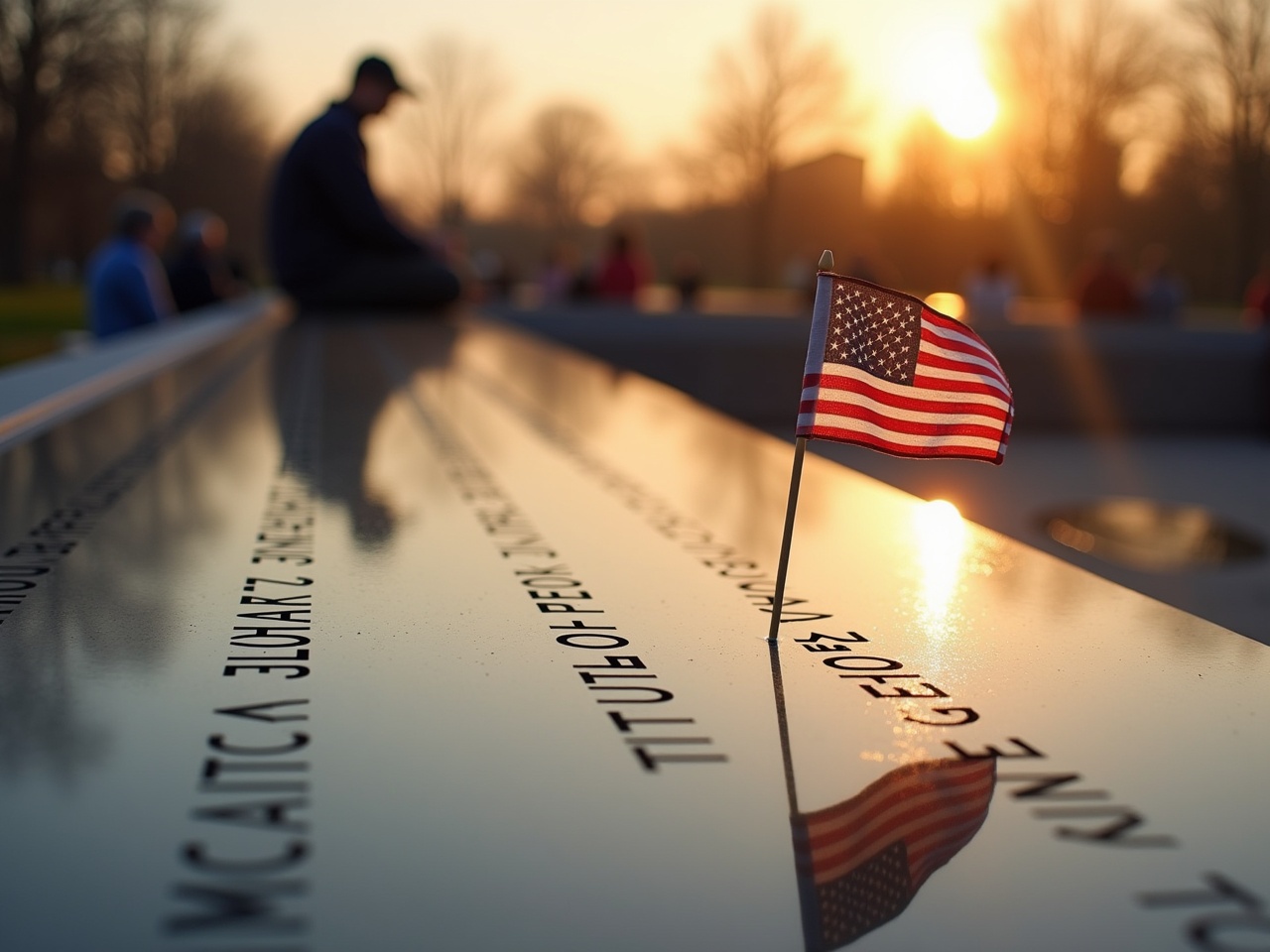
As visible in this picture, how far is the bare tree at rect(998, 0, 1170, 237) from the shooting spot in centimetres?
4053

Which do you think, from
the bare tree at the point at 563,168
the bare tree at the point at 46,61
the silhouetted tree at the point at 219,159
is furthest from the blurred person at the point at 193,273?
the bare tree at the point at 563,168

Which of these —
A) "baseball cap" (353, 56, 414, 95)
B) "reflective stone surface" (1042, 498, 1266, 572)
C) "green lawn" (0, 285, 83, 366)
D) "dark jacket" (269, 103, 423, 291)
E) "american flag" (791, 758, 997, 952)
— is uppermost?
"baseball cap" (353, 56, 414, 95)

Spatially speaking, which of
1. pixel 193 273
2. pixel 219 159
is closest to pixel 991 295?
pixel 193 273

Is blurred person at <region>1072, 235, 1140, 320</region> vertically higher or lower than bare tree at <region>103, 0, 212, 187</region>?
lower

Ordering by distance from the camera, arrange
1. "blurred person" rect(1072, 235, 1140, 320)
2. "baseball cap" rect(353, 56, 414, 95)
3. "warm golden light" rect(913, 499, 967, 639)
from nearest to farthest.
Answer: "warm golden light" rect(913, 499, 967, 639), "baseball cap" rect(353, 56, 414, 95), "blurred person" rect(1072, 235, 1140, 320)

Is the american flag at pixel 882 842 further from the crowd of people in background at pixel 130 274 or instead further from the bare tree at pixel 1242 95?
the bare tree at pixel 1242 95

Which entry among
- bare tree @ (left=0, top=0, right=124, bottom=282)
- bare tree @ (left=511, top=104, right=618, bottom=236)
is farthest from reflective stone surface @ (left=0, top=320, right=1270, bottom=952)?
bare tree @ (left=511, top=104, right=618, bottom=236)

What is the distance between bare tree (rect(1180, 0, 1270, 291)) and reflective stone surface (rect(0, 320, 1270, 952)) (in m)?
35.3

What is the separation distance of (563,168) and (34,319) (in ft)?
154

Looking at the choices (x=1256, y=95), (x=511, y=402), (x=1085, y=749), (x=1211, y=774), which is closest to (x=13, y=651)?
(x=1085, y=749)

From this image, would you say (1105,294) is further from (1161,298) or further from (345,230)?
(345,230)

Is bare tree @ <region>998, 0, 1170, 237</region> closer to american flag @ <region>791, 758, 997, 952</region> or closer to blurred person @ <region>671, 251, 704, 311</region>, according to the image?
blurred person @ <region>671, 251, 704, 311</region>

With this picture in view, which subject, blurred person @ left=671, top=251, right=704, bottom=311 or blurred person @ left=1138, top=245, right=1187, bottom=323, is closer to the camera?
blurred person @ left=1138, top=245, right=1187, bottom=323

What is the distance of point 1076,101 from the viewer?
4197cm
